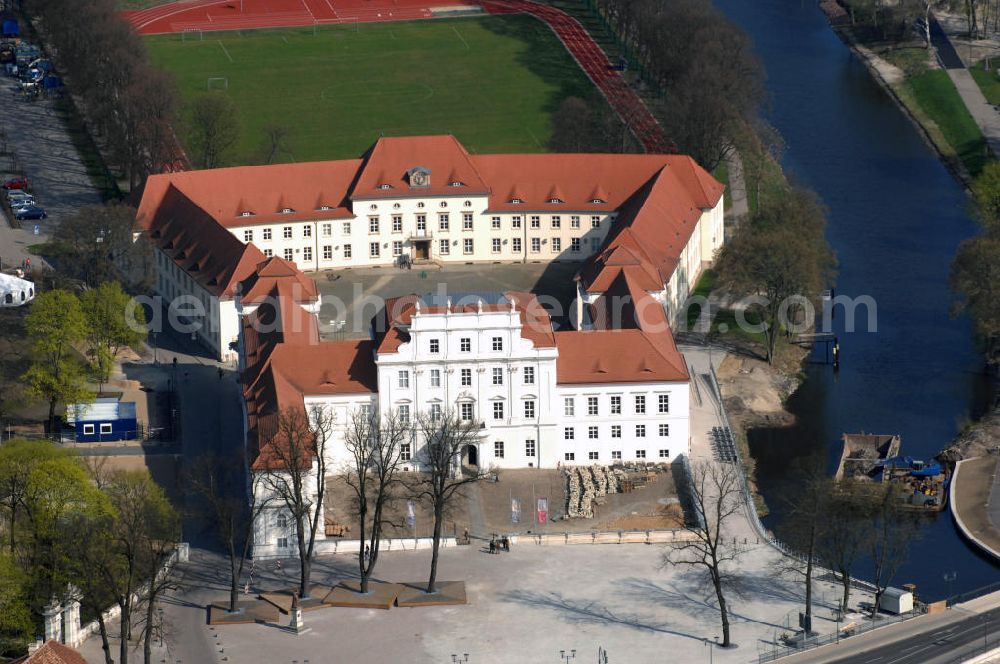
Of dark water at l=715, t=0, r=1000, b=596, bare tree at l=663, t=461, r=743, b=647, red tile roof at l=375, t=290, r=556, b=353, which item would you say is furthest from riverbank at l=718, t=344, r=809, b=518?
red tile roof at l=375, t=290, r=556, b=353

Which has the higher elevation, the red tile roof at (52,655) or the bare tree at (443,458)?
the bare tree at (443,458)

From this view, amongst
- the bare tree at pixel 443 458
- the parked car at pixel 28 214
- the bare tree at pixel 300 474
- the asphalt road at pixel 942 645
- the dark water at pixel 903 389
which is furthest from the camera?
the parked car at pixel 28 214

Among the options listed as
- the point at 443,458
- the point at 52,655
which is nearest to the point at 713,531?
the point at 443,458

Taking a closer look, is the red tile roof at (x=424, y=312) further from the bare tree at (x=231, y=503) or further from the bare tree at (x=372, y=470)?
the bare tree at (x=231, y=503)

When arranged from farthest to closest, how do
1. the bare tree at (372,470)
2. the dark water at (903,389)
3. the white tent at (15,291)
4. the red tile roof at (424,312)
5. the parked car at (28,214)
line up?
the parked car at (28,214) → the white tent at (15,291) → the red tile roof at (424,312) → the dark water at (903,389) → the bare tree at (372,470)

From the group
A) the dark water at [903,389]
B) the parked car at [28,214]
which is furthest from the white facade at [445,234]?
the parked car at [28,214]

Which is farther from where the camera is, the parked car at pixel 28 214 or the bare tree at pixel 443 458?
the parked car at pixel 28 214

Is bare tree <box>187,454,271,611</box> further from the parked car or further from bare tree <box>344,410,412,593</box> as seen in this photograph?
the parked car

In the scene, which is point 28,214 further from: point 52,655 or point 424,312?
point 52,655
